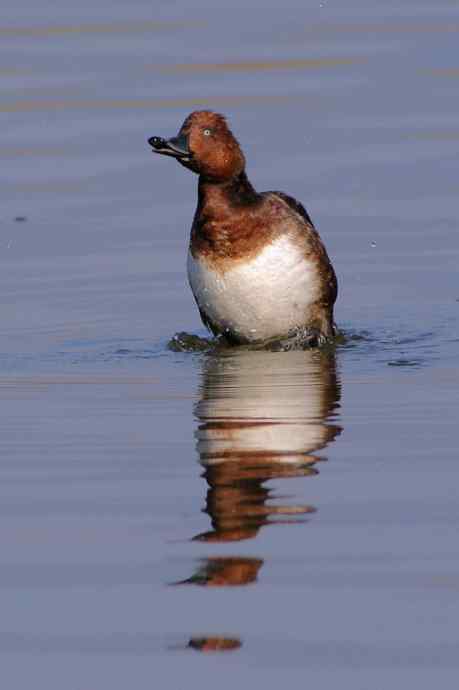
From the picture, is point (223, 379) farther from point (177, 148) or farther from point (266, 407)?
point (177, 148)

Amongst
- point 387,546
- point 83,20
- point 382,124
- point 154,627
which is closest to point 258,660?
point 154,627

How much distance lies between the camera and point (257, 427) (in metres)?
7.46

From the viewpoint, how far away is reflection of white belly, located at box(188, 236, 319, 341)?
939 centimetres

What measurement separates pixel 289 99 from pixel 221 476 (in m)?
8.68

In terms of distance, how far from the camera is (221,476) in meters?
6.70

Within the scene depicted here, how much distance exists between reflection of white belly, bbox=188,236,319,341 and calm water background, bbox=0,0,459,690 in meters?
0.26

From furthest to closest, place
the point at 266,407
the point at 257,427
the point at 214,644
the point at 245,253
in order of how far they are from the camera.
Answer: the point at 245,253 → the point at 266,407 → the point at 257,427 → the point at 214,644

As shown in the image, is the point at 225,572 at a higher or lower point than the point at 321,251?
lower

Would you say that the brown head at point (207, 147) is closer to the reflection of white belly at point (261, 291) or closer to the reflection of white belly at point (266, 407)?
the reflection of white belly at point (261, 291)

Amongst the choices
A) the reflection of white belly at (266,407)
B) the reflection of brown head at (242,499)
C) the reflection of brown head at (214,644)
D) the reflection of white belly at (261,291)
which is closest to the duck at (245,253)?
the reflection of white belly at (261,291)

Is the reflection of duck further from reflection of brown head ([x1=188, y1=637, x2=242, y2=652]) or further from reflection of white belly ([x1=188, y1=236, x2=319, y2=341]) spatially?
reflection of brown head ([x1=188, y1=637, x2=242, y2=652])

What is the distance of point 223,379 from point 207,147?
1.31 m

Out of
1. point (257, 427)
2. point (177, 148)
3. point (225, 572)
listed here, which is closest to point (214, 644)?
point (225, 572)

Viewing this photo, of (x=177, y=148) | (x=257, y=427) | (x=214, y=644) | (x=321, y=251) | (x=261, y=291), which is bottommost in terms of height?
(x=214, y=644)
